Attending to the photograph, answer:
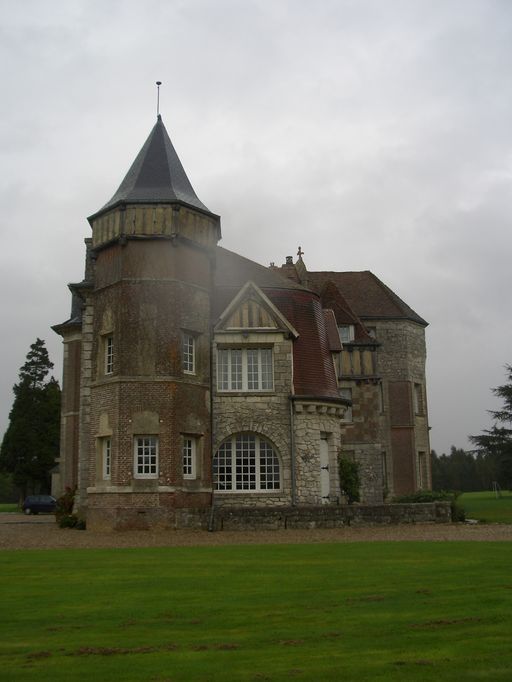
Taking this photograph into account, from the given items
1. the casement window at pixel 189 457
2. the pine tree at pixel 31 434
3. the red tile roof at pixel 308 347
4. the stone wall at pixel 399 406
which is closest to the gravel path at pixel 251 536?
the casement window at pixel 189 457

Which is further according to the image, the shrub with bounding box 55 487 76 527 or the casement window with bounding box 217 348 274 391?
the shrub with bounding box 55 487 76 527

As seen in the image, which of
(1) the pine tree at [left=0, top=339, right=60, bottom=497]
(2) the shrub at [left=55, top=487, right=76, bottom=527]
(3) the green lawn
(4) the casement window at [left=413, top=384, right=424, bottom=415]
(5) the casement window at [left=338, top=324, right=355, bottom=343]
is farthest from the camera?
(1) the pine tree at [left=0, top=339, right=60, bottom=497]

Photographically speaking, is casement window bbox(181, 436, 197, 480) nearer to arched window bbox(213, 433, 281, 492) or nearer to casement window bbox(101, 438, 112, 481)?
arched window bbox(213, 433, 281, 492)

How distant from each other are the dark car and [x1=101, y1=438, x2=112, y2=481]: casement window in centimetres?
2301

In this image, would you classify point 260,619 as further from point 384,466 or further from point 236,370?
point 384,466

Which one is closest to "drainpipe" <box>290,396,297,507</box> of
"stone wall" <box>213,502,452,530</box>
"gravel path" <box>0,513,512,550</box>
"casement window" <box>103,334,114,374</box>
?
"stone wall" <box>213,502,452,530</box>

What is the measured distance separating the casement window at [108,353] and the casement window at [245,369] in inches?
136

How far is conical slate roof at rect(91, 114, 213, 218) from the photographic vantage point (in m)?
25.0

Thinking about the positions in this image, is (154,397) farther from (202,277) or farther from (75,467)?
(75,467)

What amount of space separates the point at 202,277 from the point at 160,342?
2.81 metres

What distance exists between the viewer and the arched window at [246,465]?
83.6ft

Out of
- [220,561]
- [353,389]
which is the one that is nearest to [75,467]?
[353,389]

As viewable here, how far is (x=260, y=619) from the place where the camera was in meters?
8.39

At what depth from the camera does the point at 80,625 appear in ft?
27.1
